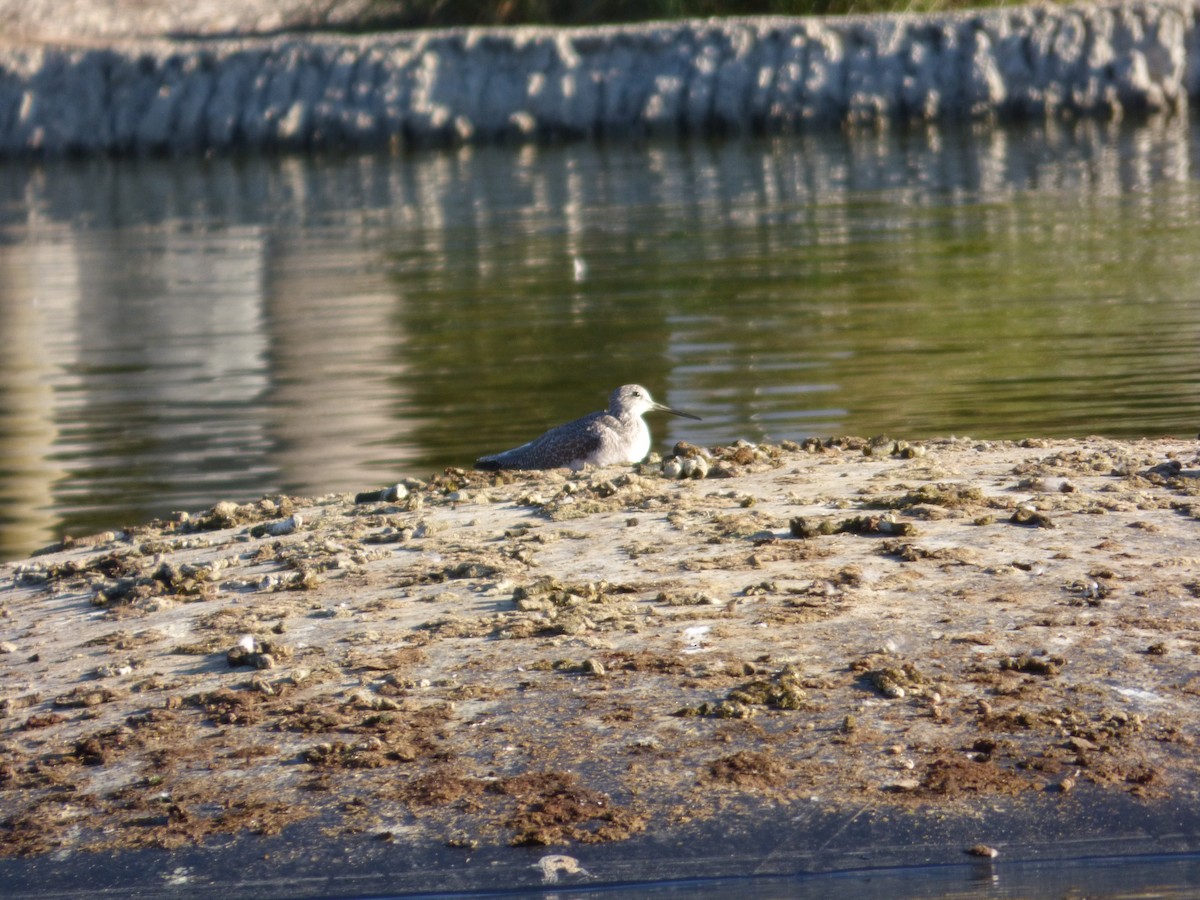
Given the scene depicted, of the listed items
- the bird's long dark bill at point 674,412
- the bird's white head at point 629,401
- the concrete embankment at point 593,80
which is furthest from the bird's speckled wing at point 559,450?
Result: the concrete embankment at point 593,80

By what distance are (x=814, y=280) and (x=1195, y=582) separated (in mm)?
8898

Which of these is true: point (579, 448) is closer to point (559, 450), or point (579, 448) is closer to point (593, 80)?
point (559, 450)

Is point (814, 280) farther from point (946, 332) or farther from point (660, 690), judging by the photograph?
point (660, 690)

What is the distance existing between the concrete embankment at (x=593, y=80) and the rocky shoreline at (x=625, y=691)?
22516 mm

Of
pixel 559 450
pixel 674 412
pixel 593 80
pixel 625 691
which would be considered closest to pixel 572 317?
pixel 674 412

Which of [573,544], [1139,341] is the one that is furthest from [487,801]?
[1139,341]

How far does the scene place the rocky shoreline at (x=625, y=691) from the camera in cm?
421

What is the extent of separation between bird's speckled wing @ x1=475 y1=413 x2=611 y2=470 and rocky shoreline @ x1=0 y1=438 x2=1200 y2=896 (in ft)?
3.77

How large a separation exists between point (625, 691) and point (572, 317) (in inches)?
334

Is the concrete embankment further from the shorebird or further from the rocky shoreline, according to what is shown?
the rocky shoreline

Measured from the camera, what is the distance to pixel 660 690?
190 inches

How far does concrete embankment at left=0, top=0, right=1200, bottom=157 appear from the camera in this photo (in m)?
27.7

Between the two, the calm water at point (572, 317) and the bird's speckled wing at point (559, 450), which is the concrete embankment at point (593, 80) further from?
the bird's speckled wing at point (559, 450)

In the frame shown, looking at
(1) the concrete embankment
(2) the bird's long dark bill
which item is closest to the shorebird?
(2) the bird's long dark bill
